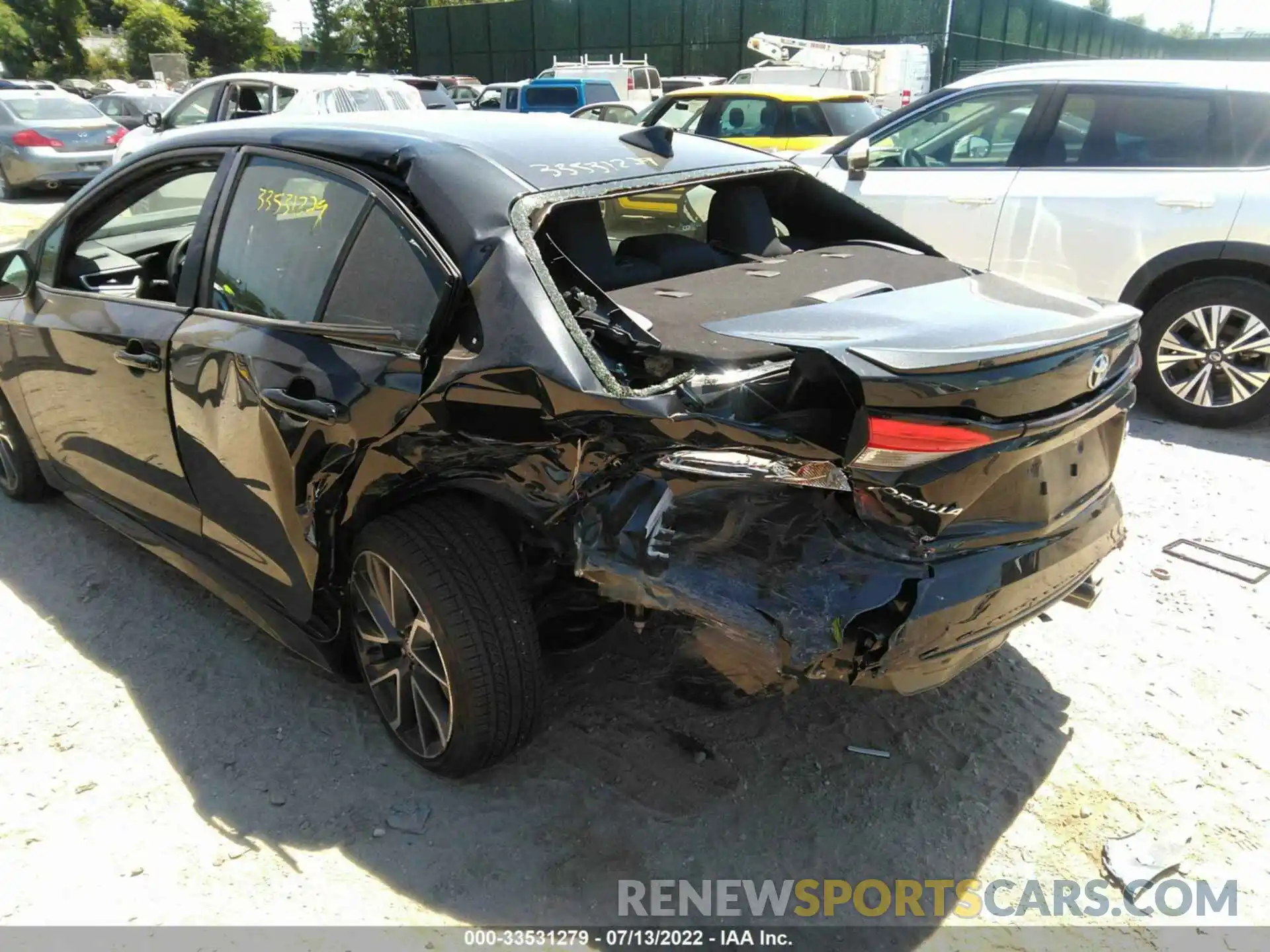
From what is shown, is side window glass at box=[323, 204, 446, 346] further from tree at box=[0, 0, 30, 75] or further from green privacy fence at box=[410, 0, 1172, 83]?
tree at box=[0, 0, 30, 75]

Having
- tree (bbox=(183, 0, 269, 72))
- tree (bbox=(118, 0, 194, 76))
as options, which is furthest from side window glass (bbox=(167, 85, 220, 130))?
tree (bbox=(183, 0, 269, 72))

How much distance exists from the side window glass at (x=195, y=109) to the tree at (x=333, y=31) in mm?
41760

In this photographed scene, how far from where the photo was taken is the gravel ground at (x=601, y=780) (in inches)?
95.8

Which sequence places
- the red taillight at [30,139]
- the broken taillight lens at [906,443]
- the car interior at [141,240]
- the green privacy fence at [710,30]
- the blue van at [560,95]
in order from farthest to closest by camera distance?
the green privacy fence at [710,30] → the blue van at [560,95] → the red taillight at [30,139] → the car interior at [141,240] → the broken taillight lens at [906,443]

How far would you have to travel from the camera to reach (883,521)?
7.10ft

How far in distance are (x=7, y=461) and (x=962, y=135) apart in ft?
19.1

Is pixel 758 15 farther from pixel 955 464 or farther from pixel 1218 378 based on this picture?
pixel 955 464

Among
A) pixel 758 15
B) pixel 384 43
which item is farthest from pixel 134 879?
pixel 384 43

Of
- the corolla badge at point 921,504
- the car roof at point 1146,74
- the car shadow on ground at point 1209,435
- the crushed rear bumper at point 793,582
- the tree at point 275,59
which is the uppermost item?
the tree at point 275,59

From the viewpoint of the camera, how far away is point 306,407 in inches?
103

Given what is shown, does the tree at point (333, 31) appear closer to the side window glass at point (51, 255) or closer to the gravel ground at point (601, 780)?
the side window glass at point (51, 255)

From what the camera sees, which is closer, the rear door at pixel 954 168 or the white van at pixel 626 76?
the rear door at pixel 954 168

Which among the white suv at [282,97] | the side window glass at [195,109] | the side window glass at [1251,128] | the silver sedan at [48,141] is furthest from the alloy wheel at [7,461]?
the silver sedan at [48,141]
